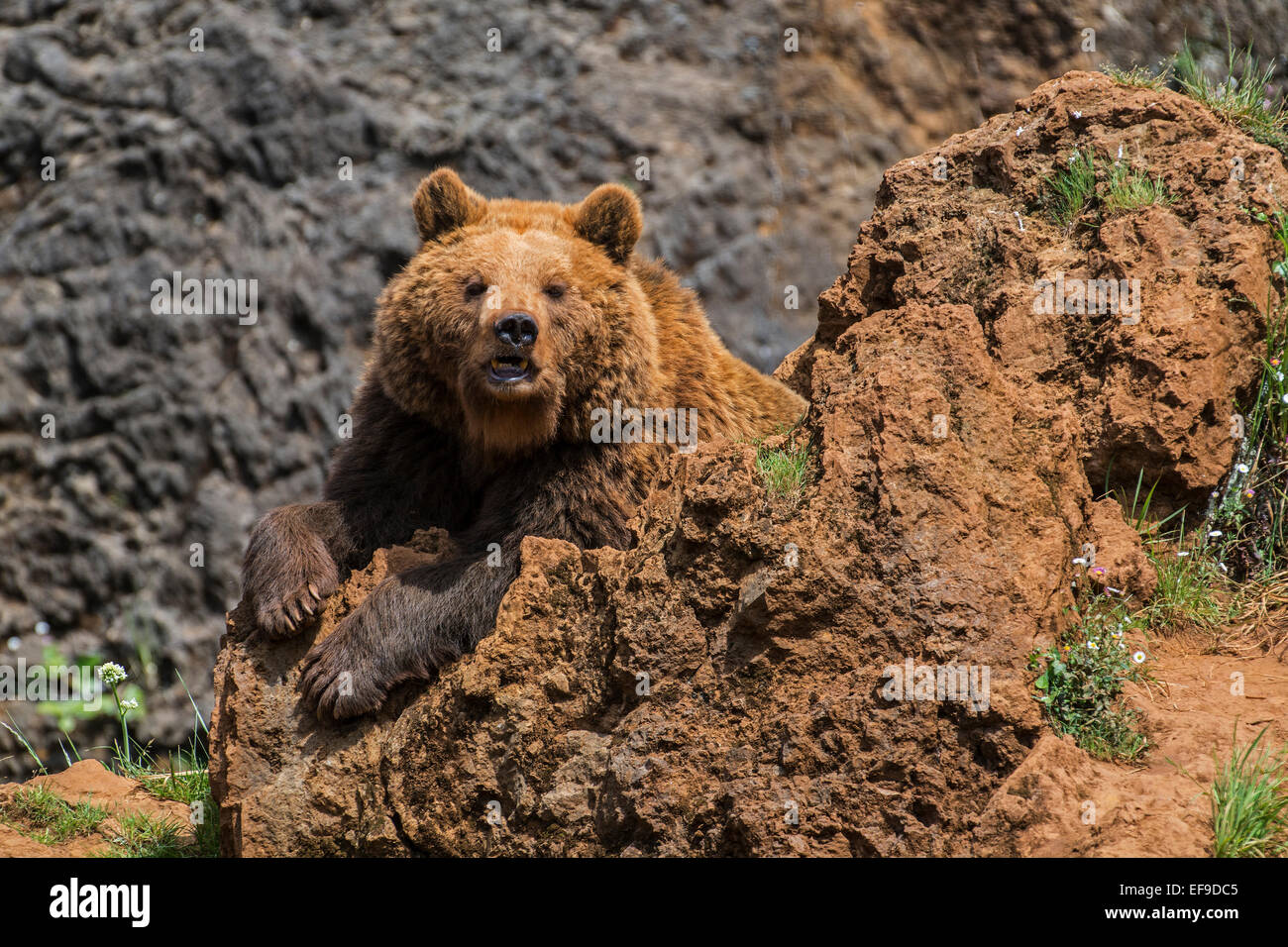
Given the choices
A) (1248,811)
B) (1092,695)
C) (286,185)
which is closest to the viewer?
(1248,811)

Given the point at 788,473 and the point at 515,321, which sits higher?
the point at 515,321

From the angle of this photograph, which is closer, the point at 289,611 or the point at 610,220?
the point at 289,611

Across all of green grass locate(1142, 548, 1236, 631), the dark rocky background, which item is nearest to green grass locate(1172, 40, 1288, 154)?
green grass locate(1142, 548, 1236, 631)

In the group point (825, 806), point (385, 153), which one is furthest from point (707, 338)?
point (385, 153)

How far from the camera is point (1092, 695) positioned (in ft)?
12.3

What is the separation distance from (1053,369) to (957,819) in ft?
6.32

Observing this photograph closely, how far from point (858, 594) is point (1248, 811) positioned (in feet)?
3.89

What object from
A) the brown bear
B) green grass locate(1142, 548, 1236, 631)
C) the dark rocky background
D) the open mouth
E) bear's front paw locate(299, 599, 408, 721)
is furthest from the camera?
the dark rocky background

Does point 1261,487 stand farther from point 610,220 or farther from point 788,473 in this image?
point 610,220

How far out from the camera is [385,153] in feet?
33.8

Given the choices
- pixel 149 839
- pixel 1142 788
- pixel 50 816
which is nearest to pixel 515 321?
pixel 149 839

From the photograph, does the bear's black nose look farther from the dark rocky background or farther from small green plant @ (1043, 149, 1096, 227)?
the dark rocky background

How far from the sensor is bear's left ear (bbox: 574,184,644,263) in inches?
219

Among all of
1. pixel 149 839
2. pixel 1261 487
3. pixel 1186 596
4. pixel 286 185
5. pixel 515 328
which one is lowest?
pixel 149 839
